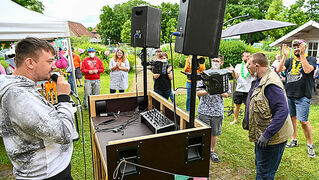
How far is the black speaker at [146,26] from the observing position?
8.92 ft

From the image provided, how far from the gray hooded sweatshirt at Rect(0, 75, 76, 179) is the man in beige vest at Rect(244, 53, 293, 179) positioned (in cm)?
191

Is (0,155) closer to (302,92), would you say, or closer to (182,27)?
(182,27)

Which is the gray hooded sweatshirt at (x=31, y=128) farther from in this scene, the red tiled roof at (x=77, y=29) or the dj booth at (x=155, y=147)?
the red tiled roof at (x=77, y=29)

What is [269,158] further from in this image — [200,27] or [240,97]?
[240,97]

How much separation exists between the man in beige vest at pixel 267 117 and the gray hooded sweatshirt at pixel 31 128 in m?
1.91

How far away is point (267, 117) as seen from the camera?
2.20 meters

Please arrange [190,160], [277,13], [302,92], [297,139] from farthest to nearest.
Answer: [277,13]
[297,139]
[302,92]
[190,160]

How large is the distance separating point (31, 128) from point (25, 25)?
134 inches

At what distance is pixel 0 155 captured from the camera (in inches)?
147

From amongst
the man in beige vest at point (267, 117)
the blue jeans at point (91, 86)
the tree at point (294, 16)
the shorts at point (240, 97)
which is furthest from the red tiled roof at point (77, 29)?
the man in beige vest at point (267, 117)

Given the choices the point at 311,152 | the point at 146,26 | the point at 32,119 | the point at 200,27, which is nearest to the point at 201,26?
the point at 200,27

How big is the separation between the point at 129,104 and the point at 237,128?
10.2 feet

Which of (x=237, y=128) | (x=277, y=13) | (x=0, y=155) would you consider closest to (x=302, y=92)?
(x=237, y=128)

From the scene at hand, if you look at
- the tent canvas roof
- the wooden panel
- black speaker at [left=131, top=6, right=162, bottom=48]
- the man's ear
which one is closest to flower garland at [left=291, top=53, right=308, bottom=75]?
black speaker at [left=131, top=6, right=162, bottom=48]
